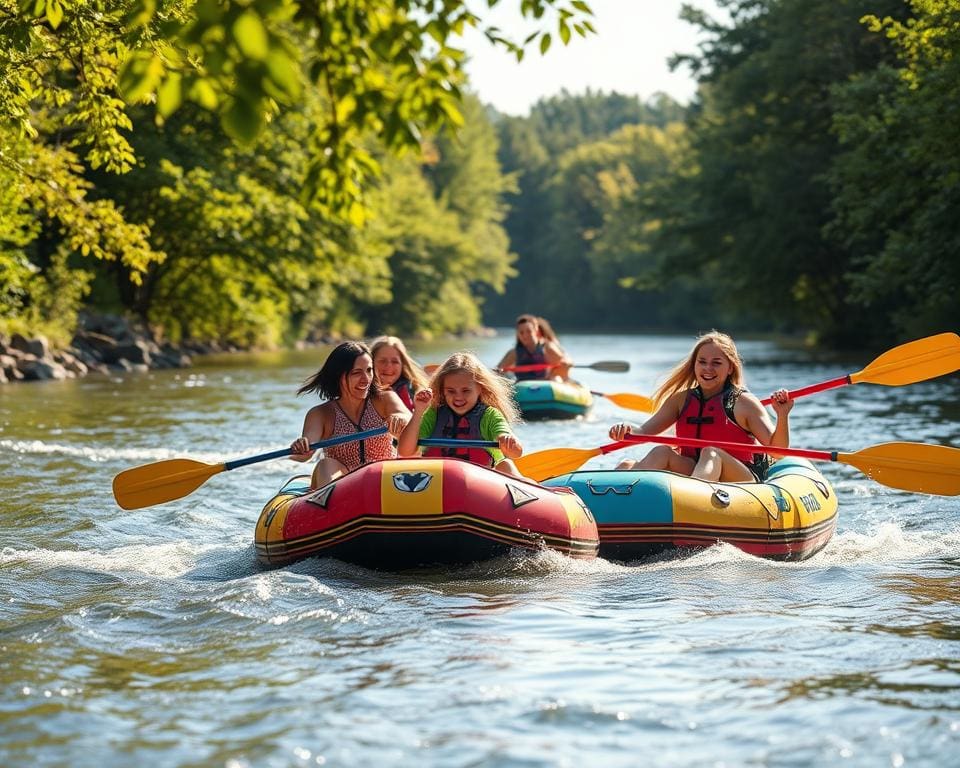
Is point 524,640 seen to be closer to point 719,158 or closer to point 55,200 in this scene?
point 55,200

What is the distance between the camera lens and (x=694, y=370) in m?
7.57

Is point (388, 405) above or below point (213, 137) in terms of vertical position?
below

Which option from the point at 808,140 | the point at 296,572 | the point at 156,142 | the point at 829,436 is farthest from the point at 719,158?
the point at 296,572

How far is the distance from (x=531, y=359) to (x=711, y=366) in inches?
297

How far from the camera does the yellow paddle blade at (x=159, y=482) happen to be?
7191 mm

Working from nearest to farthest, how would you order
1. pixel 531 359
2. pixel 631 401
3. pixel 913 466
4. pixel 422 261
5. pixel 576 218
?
pixel 913 466 → pixel 631 401 → pixel 531 359 → pixel 422 261 → pixel 576 218

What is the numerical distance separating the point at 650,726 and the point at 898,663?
118 cm

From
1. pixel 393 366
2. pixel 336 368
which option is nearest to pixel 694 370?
pixel 393 366

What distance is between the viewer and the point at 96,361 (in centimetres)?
2219

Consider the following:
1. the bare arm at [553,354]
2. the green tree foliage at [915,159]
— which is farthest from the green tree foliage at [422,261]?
the bare arm at [553,354]

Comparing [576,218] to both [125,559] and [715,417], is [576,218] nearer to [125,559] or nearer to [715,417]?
[715,417]

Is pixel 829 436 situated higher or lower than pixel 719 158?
lower

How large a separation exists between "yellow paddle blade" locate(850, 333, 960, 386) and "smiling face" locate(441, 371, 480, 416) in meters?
2.72

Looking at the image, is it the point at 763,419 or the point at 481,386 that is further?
the point at 763,419
